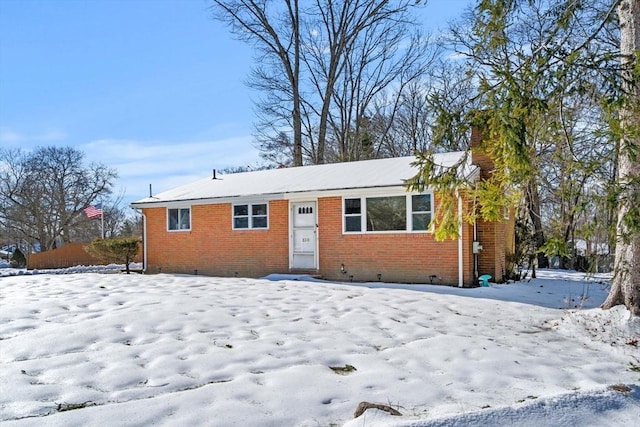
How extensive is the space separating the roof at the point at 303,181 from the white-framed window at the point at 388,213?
51 cm

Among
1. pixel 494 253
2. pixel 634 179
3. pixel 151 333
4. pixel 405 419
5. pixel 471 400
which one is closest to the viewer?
pixel 405 419

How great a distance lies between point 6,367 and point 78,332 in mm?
1200

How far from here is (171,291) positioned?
1002 centimetres

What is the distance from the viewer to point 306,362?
4.99 m

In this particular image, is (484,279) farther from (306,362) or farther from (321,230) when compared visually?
(306,362)

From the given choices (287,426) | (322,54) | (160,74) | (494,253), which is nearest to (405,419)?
(287,426)

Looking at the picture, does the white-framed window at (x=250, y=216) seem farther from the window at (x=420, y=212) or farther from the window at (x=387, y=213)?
the window at (x=420, y=212)

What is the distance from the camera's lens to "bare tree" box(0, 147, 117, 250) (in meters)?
36.2

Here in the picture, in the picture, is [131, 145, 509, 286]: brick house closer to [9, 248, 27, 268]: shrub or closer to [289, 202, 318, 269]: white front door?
[289, 202, 318, 269]: white front door

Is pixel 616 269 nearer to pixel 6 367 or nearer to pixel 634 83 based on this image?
pixel 634 83

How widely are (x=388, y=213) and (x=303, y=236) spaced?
2.80 m

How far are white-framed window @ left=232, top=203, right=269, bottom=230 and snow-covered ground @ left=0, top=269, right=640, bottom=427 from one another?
5.62m

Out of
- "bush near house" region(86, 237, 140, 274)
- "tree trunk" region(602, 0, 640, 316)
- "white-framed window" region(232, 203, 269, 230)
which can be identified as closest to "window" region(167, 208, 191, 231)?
"white-framed window" region(232, 203, 269, 230)

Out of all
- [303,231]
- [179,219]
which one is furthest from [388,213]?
[179,219]
